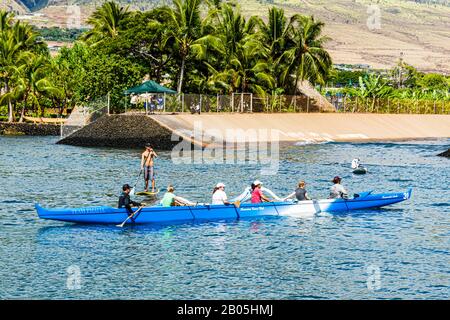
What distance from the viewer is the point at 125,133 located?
89312 mm

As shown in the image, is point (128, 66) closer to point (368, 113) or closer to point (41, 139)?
point (41, 139)

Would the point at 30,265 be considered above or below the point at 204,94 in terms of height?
below

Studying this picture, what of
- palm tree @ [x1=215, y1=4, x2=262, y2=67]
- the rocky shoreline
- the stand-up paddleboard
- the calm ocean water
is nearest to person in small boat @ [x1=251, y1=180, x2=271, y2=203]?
the calm ocean water

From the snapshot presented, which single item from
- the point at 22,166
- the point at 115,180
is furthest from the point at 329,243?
the point at 22,166

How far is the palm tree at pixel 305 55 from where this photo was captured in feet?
359

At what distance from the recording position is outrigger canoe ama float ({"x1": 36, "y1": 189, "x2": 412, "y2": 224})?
1559 inches

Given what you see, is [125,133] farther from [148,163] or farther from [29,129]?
[148,163]

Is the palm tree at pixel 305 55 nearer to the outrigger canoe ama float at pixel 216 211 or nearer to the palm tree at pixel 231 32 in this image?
the palm tree at pixel 231 32

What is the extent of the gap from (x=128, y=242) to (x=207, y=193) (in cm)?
1640

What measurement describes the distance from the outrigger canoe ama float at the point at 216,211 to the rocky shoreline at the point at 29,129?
244 ft

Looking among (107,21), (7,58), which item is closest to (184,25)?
(107,21)

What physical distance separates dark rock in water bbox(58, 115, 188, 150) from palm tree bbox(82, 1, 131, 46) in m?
21.9

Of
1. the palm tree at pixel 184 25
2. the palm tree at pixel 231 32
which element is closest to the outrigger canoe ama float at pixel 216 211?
the palm tree at pixel 184 25
